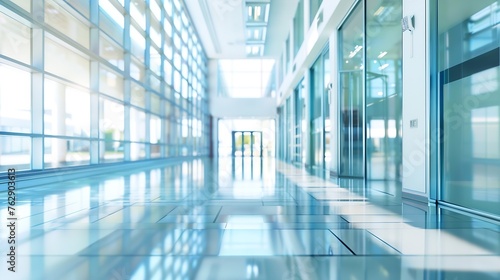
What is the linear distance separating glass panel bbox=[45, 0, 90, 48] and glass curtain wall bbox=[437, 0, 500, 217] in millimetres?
6455

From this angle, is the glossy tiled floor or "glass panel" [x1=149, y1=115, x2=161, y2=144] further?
"glass panel" [x1=149, y1=115, x2=161, y2=144]

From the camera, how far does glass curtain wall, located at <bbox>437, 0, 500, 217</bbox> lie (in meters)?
2.89

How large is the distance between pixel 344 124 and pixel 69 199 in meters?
5.60

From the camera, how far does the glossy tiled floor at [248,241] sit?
68.0 inches

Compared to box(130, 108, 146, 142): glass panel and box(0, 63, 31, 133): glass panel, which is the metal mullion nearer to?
box(0, 63, 31, 133): glass panel

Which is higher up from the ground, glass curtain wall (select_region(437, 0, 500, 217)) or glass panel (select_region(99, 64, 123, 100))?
glass panel (select_region(99, 64, 123, 100))

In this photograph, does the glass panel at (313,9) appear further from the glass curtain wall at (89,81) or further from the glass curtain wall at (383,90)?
the glass curtain wall at (89,81)

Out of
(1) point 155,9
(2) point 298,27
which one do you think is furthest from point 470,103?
(2) point 298,27

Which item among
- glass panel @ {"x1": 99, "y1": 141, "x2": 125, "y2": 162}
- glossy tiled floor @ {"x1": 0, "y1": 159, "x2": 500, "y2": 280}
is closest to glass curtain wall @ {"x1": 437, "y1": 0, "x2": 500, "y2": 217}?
glossy tiled floor @ {"x1": 0, "y1": 159, "x2": 500, "y2": 280}

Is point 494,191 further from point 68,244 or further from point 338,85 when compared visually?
point 338,85

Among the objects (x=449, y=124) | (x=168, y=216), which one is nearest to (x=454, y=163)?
(x=449, y=124)

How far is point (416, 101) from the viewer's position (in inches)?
155

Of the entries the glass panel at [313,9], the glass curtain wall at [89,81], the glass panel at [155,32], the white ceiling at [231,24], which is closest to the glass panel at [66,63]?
the glass curtain wall at [89,81]

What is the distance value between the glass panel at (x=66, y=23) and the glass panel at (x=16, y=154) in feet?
7.62
